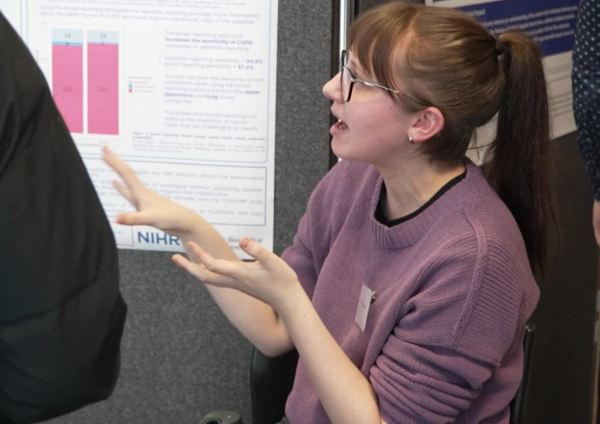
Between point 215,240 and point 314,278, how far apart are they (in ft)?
0.67

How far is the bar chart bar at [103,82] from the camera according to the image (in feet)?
4.69

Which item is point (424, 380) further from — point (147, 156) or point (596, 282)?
point (596, 282)

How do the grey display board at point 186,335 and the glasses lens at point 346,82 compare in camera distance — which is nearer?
the glasses lens at point 346,82

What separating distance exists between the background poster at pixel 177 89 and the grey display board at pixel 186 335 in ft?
0.13

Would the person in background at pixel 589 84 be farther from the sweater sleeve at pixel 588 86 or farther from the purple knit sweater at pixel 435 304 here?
the purple knit sweater at pixel 435 304

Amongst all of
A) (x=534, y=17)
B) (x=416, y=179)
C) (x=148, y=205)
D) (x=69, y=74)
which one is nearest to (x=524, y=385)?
(x=416, y=179)

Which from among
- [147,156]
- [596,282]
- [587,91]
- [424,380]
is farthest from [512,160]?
[596,282]

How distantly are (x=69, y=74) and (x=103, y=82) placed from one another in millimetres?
61

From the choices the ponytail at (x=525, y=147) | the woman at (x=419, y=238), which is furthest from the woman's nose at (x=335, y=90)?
the ponytail at (x=525, y=147)

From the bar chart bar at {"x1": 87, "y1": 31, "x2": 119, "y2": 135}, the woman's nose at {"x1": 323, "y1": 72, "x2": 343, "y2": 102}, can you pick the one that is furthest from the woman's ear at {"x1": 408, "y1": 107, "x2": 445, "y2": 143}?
the bar chart bar at {"x1": 87, "y1": 31, "x2": 119, "y2": 135}

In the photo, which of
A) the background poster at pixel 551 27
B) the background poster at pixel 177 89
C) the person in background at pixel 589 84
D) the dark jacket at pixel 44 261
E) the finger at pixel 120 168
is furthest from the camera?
the background poster at pixel 551 27

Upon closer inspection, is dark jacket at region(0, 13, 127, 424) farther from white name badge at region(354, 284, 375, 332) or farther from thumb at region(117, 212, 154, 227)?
white name badge at region(354, 284, 375, 332)

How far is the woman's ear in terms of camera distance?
108cm

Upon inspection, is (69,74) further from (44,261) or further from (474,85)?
(44,261)
